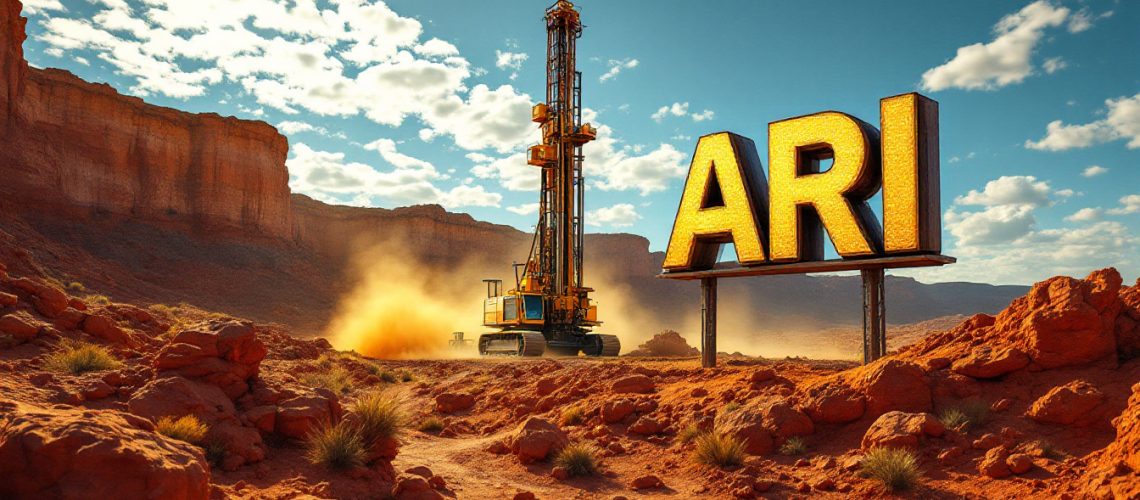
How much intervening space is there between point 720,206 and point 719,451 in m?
8.03

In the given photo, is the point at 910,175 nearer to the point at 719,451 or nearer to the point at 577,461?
the point at 719,451

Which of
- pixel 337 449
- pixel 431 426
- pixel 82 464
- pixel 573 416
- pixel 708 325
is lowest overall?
pixel 431 426

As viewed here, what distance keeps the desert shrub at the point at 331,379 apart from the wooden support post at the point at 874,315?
12908mm

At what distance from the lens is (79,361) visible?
10.9 meters

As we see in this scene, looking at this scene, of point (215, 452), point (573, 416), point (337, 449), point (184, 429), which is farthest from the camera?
point (573, 416)

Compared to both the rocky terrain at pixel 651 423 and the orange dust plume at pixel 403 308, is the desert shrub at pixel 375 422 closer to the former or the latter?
the rocky terrain at pixel 651 423

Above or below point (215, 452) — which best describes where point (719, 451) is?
below

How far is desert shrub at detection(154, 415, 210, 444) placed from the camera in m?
7.75

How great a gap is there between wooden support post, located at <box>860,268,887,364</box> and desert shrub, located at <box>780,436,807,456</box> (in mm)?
4719

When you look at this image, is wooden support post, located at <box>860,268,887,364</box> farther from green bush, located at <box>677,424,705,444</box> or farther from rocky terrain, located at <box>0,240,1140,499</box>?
green bush, located at <box>677,424,705,444</box>

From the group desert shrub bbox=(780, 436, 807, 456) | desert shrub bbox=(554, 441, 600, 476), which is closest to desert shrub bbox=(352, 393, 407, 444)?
desert shrub bbox=(554, 441, 600, 476)

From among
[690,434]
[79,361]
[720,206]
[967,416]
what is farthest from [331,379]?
[967,416]

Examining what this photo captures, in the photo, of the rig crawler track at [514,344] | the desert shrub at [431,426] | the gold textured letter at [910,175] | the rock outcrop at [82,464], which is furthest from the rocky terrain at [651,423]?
the rig crawler track at [514,344]

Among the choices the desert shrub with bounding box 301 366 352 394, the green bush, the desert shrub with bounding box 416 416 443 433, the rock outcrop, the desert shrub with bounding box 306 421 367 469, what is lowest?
the desert shrub with bounding box 416 416 443 433
